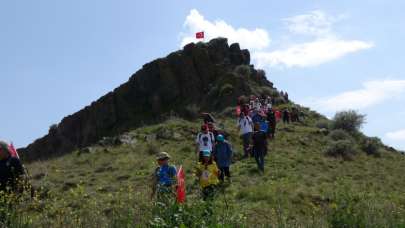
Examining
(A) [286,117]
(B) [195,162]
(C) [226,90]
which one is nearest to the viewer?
(B) [195,162]

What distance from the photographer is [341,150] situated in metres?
29.2

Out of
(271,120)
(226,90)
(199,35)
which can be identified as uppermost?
(199,35)

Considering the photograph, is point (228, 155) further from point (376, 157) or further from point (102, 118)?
point (102, 118)

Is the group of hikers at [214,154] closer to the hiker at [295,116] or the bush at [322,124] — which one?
the hiker at [295,116]

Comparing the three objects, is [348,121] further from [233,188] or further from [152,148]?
[233,188]

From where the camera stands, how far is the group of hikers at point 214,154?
8977mm

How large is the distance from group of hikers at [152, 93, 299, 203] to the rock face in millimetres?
15390

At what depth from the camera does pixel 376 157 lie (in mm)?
31719

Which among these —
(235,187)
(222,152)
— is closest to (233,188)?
(235,187)

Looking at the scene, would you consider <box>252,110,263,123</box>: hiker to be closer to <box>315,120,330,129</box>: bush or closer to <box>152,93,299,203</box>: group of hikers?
<box>152,93,299,203</box>: group of hikers

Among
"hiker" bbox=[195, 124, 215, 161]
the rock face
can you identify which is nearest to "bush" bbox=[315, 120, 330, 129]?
the rock face

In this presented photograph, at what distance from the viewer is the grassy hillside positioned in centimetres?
674

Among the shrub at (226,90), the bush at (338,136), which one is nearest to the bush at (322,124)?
the bush at (338,136)

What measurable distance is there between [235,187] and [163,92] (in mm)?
31476
